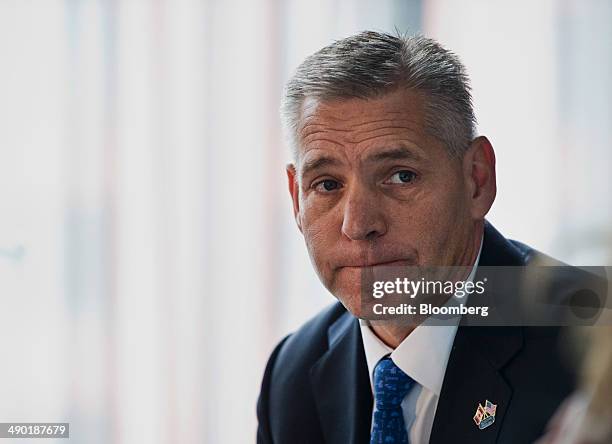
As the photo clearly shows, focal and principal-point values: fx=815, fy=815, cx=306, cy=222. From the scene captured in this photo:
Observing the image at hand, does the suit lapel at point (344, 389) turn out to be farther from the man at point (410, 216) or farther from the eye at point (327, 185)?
the eye at point (327, 185)

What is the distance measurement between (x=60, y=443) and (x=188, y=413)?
0.28 meters

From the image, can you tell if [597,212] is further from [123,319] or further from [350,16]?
[123,319]

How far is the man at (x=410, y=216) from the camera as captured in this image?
0.96 meters

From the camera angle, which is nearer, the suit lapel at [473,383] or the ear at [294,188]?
the suit lapel at [473,383]

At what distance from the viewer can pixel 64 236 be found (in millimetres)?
1743

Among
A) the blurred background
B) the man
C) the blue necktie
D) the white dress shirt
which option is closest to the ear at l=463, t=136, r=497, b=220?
the man

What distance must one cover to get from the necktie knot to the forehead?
276mm

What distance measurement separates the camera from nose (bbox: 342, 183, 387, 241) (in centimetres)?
94

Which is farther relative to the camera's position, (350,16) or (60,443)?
(350,16)

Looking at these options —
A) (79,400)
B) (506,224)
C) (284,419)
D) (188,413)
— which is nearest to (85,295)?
(79,400)

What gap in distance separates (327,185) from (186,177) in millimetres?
830

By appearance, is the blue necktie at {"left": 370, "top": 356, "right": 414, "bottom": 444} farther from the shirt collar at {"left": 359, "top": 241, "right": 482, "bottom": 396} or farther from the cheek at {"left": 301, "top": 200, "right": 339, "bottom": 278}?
the cheek at {"left": 301, "top": 200, "right": 339, "bottom": 278}

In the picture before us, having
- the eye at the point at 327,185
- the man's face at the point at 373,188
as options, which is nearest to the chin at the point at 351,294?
the man's face at the point at 373,188

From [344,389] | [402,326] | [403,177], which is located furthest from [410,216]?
[344,389]
